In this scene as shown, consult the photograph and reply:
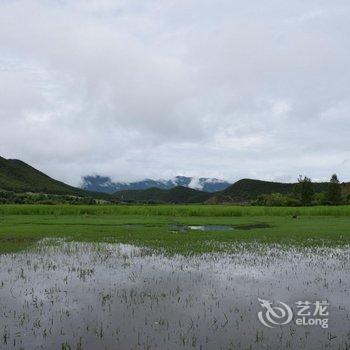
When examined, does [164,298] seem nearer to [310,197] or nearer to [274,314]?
[274,314]

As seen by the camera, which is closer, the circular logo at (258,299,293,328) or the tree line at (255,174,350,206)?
the circular logo at (258,299,293,328)

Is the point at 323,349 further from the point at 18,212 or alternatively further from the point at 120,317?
the point at 18,212

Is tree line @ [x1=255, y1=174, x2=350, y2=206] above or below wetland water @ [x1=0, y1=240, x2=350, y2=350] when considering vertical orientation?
above

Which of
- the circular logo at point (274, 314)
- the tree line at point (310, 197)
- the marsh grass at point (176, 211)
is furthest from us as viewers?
the tree line at point (310, 197)

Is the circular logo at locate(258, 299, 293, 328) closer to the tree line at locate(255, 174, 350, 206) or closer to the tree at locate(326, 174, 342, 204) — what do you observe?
→ the tree line at locate(255, 174, 350, 206)

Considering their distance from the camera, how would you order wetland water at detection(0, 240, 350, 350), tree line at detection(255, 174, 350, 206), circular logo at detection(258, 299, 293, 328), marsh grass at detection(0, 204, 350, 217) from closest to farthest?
wetland water at detection(0, 240, 350, 350) → circular logo at detection(258, 299, 293, 328) → marsh grass at detection(0, 204, 350, 217) → tree line at detection(255, 174, 350, 206)

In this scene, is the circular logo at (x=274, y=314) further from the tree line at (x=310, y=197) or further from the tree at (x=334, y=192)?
the tree at (x=334, y=192)

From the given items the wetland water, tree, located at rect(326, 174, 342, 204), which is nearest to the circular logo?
the wetland water

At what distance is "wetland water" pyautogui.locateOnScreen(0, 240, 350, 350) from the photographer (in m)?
11.2

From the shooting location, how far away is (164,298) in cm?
1524

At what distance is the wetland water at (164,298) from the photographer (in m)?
11.2

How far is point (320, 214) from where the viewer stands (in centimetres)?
7306

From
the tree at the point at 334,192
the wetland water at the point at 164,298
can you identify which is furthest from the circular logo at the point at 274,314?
the tree at the point at 334,192

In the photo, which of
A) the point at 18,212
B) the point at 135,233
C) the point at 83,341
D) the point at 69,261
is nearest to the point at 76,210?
the point at 18,212
